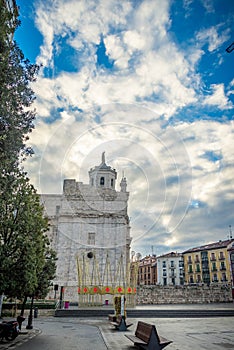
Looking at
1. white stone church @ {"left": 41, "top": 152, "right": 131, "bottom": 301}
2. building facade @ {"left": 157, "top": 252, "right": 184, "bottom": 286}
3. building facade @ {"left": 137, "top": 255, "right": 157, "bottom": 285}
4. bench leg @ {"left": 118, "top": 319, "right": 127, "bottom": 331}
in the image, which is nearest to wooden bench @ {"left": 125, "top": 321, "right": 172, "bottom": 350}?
bench leg @ {"left": 118, "top": 319, "right": 127, "bottom": 331}

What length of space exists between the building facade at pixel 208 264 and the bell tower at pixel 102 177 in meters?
28.3

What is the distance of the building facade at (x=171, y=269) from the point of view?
250ft

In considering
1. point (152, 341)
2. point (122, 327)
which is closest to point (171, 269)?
point (122, 327)

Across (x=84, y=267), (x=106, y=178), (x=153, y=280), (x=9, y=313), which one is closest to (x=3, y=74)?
(x=9, y=313)

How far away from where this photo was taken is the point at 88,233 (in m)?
43.1

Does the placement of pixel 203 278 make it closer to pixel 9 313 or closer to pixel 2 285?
pixel 9 313

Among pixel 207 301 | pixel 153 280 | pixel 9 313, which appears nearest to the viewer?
pixel 9 313

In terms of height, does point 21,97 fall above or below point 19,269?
above

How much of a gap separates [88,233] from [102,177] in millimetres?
10758

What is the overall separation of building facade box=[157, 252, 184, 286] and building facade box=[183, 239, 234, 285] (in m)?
7.42

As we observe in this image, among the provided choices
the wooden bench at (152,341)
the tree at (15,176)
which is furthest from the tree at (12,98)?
the wooden bench at (152,341)

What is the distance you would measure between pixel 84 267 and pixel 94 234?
5454 millimetres

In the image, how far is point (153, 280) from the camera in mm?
81812

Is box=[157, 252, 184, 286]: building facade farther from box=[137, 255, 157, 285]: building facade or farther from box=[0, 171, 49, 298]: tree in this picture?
box=[0, 171, 49, 298]: tree
